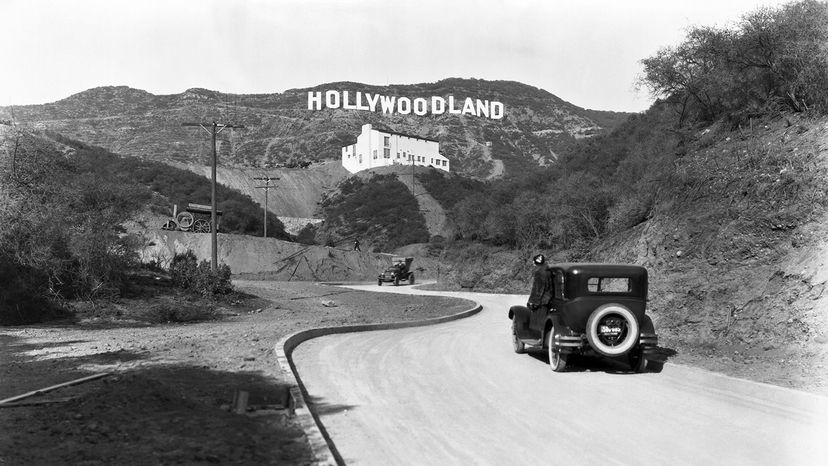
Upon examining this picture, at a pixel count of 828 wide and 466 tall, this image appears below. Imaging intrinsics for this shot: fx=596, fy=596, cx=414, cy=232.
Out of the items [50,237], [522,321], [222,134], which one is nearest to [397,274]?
[50,237]

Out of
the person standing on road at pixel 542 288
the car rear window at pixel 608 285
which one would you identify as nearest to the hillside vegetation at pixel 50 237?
the person standing on road at pixel 542 288

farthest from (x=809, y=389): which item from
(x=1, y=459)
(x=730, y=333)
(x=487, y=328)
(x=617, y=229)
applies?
(x=617, y=229)

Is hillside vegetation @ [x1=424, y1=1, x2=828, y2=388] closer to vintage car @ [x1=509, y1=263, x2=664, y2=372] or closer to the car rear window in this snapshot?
vintage car @ [x1=509, y1=263, x2=664, y2=372]

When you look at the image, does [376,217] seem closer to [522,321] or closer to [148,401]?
[522,321]

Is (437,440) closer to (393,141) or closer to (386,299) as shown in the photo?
(386,299)

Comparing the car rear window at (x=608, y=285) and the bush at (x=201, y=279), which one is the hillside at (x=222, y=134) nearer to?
the bush at (x=201, y=279)

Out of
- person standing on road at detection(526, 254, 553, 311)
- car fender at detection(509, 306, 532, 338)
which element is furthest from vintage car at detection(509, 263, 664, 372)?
car fender at detection(509, 306, 532, 338)
